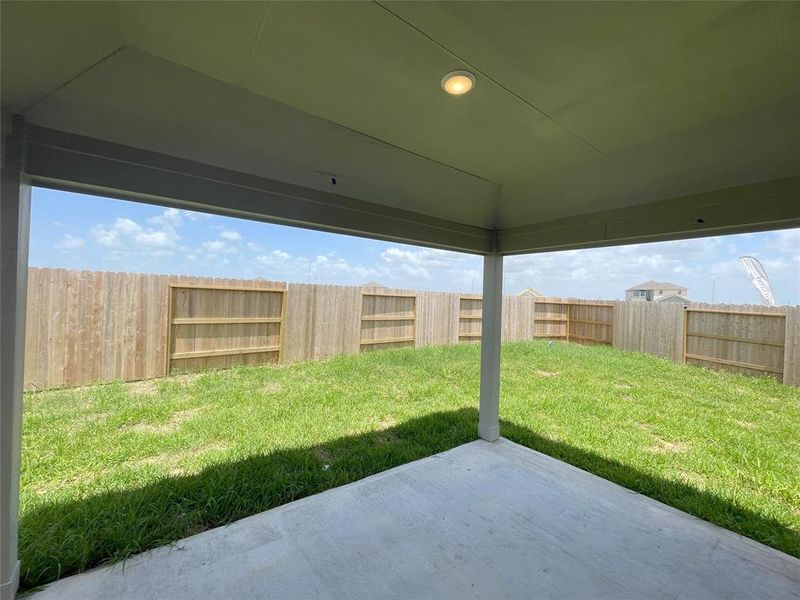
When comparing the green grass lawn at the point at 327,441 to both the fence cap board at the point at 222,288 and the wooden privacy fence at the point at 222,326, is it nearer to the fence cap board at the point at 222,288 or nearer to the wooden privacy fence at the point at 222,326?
the wooden privacy fence at the point at 222,326

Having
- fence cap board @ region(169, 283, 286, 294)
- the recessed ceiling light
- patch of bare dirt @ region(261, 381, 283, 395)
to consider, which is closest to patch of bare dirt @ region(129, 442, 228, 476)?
patch of bare dirt @ region(261, 381, 283, 395)

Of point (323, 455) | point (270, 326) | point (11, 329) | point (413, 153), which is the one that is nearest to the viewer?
point (11, 329)

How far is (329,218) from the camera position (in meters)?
2.09

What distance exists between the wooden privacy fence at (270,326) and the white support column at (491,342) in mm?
3710

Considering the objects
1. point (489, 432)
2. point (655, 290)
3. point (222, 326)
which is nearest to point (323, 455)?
point (489, 432)

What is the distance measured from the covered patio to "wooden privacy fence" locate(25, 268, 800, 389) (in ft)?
11.8

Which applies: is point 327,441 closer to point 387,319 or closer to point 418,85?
point 418,85

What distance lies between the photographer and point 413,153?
82.7 inches

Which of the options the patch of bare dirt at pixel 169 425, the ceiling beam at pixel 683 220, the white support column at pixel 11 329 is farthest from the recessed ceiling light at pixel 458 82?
the patch of bare dirt at pixel 169 425

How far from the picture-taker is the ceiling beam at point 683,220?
5.46 feet

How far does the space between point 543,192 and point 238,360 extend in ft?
16.6

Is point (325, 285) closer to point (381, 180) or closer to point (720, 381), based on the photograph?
point (381, 180)

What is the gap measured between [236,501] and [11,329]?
1564 millimetres

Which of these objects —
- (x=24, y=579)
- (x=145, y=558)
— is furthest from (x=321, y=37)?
(x=24, y=579)
